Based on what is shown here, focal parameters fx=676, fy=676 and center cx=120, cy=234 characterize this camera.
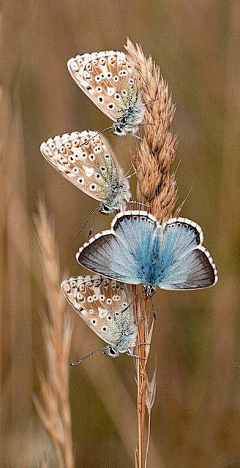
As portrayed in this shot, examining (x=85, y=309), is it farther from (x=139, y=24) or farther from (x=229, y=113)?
(x=139, y=24)

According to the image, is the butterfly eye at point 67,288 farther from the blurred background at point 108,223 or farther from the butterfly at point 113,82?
the blurred background at point 108,223

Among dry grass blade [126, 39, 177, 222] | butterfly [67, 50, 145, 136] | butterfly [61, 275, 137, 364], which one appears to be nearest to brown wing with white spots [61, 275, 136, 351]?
butterfly [61, 275, 137, 364]

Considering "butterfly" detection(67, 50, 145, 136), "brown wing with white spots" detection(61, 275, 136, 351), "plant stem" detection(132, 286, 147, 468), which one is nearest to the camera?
"plant stem" detection(132, 286, 147, 468)

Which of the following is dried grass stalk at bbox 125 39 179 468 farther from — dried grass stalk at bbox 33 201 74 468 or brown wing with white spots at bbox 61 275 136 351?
dried grass stalk at bbox 33 201 74 468

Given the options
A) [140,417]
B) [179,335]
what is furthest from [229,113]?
[140,417]

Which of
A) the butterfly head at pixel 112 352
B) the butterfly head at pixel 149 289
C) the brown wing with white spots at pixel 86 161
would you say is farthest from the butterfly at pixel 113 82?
the butterfly head at pixel 112 352

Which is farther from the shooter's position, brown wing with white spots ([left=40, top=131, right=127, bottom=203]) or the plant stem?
brown wing with white spots ([left=40, top=131, right=127, bottom=203])

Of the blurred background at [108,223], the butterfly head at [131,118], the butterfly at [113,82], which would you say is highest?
the butterfly at [113,82]

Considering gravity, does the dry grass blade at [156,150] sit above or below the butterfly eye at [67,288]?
above
